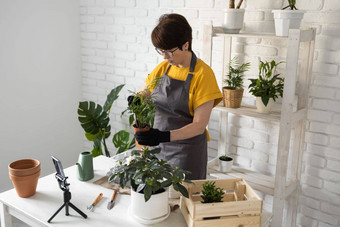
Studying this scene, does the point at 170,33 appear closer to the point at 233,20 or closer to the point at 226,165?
the point at 233,20

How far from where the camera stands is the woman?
192cm

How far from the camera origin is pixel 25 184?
5.25 ft

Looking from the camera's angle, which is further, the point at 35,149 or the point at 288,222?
the point at 35,149

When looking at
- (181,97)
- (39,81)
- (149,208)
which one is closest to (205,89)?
(181,97)

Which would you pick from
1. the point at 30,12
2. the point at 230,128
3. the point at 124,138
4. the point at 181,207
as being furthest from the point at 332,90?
the point at 30,12

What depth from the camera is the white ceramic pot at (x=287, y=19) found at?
2068 mm

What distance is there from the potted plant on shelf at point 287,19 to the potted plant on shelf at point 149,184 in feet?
3.91

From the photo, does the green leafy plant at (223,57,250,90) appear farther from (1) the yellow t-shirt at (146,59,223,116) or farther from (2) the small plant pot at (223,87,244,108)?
(1) the yellow t-shirt at (146,59,223,116)

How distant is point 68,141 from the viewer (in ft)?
12.4

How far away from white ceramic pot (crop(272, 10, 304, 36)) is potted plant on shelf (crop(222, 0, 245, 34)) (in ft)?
0.92

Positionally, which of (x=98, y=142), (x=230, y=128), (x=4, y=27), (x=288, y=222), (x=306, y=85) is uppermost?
(x=4, y=27)

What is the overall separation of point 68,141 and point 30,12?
4.51ft

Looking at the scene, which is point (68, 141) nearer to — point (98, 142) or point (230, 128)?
point (98, 142)

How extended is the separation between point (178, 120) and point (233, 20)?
2.59 feet
